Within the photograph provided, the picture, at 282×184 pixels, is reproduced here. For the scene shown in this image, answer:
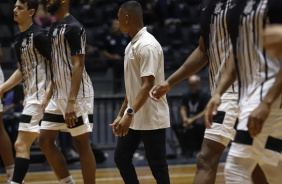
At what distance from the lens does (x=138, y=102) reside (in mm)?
4430

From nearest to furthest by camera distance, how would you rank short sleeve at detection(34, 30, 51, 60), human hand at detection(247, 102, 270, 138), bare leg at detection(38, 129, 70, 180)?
human hand at detection(247, 102, 270, 138), bare leg at detection(38, 129, 70, 180), short sleeve at detection(34, 30, 51, 60)

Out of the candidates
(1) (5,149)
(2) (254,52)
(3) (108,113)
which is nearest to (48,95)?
(1) (5,149)

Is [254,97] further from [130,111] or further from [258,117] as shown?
[130,111]

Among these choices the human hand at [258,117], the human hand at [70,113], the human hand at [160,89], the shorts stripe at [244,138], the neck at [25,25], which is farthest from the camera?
the neck at [25,25]

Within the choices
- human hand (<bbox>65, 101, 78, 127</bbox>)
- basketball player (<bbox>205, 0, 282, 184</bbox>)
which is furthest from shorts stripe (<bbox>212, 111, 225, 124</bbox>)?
human hand (<bbox>65, 101, 78, 127</bbox>)

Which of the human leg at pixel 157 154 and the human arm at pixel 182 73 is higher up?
the human arm at pixel 182 73

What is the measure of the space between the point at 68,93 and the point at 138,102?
40.5 inches

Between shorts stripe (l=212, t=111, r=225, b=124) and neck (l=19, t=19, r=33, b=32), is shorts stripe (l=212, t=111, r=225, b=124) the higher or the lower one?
the lower one

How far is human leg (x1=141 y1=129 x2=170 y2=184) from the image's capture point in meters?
4.63

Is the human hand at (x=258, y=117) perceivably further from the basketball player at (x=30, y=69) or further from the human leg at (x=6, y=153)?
the human leg at (x=6, y=153)

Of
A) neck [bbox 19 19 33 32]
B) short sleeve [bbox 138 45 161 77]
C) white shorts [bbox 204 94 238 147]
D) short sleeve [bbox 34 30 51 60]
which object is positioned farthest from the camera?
neck [bbox 19 19 33 32]

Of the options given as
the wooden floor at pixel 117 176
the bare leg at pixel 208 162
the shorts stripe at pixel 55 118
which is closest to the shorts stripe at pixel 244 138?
the bare leg at pixel 208 162

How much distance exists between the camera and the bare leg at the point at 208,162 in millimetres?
3955

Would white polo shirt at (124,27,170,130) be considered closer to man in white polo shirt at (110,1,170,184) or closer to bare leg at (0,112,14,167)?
man in white polo shirt at (110,1,170,184)
